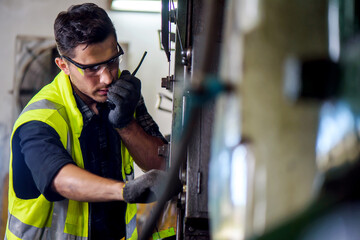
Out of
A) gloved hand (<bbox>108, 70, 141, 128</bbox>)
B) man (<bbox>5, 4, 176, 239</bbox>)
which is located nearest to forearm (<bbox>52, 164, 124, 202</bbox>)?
man (<bbox>5, 4, 176, 239</bbox>)

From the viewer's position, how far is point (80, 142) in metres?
1.89

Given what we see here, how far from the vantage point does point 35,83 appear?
4164 millimetres

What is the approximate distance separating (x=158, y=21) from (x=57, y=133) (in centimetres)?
274

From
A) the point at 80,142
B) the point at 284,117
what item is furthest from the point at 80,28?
the point at 284,117

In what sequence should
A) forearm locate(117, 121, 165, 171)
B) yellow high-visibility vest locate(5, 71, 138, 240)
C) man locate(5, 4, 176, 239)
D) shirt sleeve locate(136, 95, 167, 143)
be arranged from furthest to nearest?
1. shirt sleeve locate(136, 95, 167, 143)
2. forearm locate(117, 121, 165, 171)
3. yellow high-visibility vest locate(5, 71, 138, 240)
4. man locate(5, 4, 176, 239)

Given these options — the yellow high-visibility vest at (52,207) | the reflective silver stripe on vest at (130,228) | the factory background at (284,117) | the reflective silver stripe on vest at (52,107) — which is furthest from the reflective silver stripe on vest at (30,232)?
the factory background at (284,117)

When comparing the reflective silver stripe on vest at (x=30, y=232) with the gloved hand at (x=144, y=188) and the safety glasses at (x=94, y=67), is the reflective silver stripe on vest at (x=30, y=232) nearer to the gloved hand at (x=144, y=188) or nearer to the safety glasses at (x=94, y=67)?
A: the gloved hand at (x=144, y=188)

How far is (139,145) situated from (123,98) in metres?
0.25

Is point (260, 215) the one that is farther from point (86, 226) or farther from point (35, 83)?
→ point (35, 83)

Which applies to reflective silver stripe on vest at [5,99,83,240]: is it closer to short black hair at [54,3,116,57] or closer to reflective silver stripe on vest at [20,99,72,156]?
reflective silver stripe on vest at [20,99,72,156]

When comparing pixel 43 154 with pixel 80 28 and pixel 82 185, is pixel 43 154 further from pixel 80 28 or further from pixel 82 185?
pixel 80 28

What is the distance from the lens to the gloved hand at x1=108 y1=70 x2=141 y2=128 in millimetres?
1929

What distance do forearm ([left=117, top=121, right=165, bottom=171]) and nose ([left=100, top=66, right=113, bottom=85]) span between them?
8.9 inches

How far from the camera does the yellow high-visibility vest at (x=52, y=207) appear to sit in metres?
1.78
